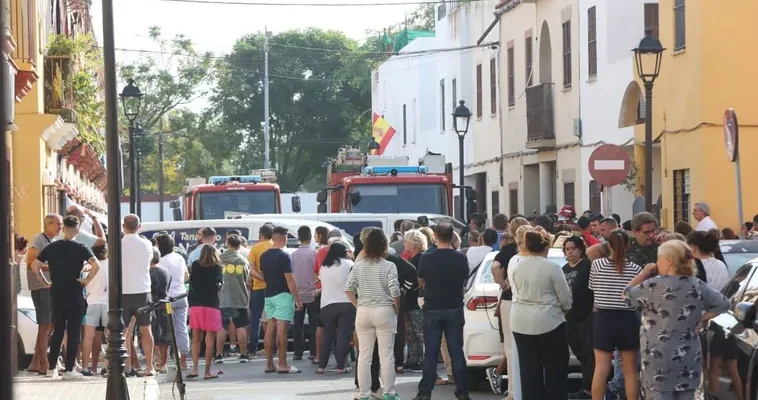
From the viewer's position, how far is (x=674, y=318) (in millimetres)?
9195

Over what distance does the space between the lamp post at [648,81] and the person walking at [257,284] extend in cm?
507

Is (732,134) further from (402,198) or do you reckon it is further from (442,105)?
(442,105)

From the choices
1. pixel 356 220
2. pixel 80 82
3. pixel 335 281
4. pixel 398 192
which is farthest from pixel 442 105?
pixel 335 281

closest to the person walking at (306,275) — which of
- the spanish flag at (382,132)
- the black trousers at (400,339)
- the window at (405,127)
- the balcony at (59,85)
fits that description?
the black trousers at (400,339)

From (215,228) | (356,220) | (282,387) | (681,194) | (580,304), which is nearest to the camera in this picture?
(580,304)

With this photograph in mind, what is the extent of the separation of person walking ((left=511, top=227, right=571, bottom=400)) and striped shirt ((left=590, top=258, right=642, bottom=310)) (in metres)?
0.23

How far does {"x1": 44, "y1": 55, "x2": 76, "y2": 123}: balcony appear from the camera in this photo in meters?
26.4

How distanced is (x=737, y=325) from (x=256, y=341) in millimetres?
10963

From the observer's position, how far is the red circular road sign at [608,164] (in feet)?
62.2

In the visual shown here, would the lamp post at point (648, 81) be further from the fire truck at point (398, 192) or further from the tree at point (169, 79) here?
the tree at point (169, 79)

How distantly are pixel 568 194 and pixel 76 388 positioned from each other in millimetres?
20096

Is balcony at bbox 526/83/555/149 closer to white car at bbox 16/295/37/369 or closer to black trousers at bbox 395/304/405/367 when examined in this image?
black trousers at bbox 395/304/405/367

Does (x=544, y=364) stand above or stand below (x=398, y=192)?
below

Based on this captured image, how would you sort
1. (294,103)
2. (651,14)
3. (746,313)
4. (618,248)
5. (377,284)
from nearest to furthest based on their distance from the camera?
(746,313), (618,248), (377,284), (651,14), (294,103)
